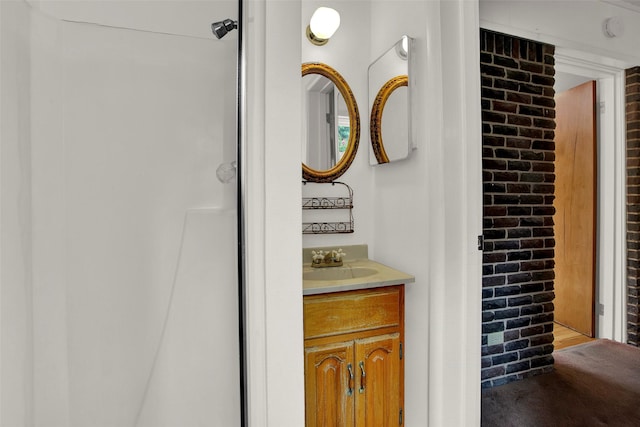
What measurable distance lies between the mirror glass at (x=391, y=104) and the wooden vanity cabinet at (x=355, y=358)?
67 cm

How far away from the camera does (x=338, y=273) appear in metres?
1.73

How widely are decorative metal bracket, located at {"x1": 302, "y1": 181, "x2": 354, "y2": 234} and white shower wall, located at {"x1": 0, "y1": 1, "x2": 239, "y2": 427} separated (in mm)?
725

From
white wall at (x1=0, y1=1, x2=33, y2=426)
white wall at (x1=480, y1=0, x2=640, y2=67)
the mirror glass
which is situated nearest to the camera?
white wall at (x1=0, y1=1, x2=33, y2=426)

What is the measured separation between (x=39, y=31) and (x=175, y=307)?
908mm

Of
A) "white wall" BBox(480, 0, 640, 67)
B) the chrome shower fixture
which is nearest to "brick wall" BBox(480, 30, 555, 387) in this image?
"white wall" BBox(480, 0, 640, 67)

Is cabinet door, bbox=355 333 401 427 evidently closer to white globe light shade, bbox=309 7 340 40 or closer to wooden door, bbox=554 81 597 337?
white globe light shade, bbox=309 7 340 40

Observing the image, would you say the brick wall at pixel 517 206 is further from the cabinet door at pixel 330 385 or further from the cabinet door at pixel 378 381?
the cabinet door at pixel 330 385

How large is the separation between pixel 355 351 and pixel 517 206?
1.45m

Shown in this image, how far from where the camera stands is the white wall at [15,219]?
0.88 m

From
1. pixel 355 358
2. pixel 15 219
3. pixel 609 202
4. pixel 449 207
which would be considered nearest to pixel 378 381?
pixel 355 358

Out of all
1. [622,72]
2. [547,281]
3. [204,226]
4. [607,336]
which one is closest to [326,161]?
[204,226]

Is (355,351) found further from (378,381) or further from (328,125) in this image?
(328,125)

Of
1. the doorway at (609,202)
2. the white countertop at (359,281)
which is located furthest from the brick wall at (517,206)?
the white countertop at (359,281)

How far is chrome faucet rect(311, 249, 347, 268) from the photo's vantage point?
1729 millimetres
